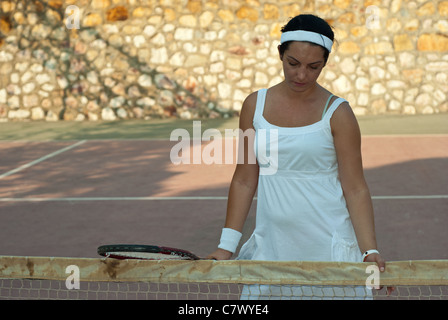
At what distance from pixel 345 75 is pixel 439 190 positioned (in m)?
6.81

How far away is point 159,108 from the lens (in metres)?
14.5

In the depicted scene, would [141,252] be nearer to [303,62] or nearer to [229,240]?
[229,240]

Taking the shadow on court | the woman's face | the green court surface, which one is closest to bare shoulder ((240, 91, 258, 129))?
the woman's face

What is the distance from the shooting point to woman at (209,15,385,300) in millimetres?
2578

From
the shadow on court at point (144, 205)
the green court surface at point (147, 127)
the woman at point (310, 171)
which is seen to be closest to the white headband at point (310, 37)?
the woman at point (310, 171)

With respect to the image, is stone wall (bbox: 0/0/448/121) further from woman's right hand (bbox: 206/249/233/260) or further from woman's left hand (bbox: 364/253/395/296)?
woman's left hand (bbox: 364/253/395/296)

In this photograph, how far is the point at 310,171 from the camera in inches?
104

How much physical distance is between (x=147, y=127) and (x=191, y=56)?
201 cm

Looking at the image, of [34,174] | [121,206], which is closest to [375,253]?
[121,206]

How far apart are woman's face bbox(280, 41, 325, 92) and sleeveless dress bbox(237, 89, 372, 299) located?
0.15 metres

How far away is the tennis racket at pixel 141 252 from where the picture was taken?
232 centimetres

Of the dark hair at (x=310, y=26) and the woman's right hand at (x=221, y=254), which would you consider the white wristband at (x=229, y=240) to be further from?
the dark hair at (x=310, y=26)

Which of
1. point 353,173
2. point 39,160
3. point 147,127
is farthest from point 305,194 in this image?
point 147,127
